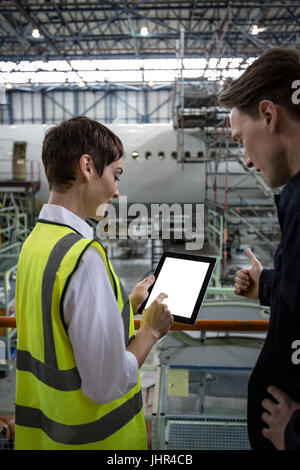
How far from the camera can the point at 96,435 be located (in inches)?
50.9

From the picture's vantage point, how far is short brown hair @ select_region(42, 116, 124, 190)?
1290mm

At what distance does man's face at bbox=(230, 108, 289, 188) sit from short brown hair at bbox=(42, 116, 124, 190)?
50 cm

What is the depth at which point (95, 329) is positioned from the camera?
111 centimetres

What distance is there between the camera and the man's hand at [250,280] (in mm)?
1750

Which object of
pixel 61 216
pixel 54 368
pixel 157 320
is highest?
pixel 61 216

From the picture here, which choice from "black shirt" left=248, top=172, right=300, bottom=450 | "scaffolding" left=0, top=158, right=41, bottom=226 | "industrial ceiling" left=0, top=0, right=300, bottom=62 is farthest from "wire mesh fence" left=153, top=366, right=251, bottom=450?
"industrial ceiling" left=0, top=0, right=300, bottom=62

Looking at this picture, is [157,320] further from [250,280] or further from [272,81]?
[272,81]

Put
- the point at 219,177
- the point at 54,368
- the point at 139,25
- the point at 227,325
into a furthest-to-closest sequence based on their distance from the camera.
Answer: the point at 139,25
the point at 219,177
the point at 227,325
the point at 54,368

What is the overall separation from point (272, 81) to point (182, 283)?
0.98 metres

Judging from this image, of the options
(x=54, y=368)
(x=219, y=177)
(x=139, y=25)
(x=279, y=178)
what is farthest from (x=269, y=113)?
(x=139, y=25)

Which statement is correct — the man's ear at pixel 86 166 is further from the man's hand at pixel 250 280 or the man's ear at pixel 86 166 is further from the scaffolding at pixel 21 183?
the scaffolding at pixel 21 183
